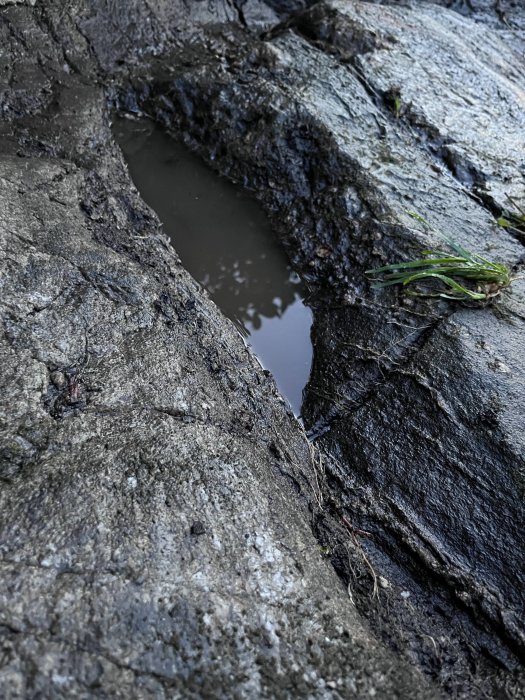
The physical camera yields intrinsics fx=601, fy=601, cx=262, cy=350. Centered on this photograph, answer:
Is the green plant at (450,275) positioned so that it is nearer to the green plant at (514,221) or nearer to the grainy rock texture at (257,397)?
the grainy rock texture at (257,397)

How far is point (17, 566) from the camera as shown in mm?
1728

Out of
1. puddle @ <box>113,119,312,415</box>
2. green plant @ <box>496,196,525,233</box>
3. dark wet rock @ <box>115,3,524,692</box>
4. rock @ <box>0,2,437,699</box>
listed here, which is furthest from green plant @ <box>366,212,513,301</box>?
rock @ <box>0,2,437,699</box>

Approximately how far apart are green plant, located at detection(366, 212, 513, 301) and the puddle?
22.9 inches

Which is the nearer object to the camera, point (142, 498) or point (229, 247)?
point (142, 498)

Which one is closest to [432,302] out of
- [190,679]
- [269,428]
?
[269,428]

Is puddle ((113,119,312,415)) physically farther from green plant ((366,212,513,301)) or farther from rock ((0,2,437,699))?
green plant ((366,212,513,301))

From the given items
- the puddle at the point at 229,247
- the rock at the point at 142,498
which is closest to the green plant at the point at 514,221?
the puddle at the point at 229,247

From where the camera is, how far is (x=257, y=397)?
292cm

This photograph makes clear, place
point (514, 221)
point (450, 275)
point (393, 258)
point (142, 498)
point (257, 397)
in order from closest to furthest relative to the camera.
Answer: point (142, 498)
point (257, 397)
point (450, 275)
point (393, 258)
point (514, 221)

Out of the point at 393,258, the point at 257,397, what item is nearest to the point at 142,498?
the point at 257,397

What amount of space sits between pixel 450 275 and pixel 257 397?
54.0 inches

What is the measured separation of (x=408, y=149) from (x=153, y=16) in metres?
2.73

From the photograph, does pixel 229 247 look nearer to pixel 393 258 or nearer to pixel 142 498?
pixel 393 258

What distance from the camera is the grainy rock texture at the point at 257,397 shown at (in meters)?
1.79
